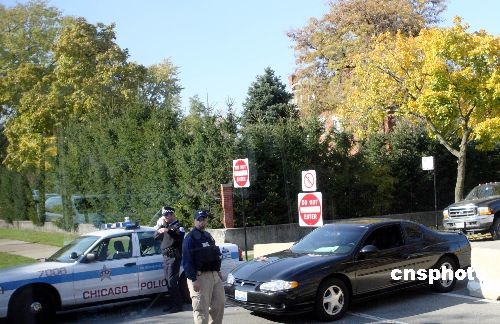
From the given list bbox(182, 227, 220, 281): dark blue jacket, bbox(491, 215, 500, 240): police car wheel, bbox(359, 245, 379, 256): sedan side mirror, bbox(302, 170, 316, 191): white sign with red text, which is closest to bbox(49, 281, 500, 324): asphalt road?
bbox(359, 245, 379, 256): sedan side mirror

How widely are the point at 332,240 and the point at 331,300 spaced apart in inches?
50.4

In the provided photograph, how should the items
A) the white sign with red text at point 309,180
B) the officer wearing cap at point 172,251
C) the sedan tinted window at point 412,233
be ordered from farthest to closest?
the white sign with red text at point 309,180, the sedan tinted window at point 412,233, the officer wearing cap at point 172,251

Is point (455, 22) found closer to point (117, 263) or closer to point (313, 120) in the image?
point (313, 120)

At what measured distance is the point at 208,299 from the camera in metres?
7.34

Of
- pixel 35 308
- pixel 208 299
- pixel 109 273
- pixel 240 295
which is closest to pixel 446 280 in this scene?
pixel 240 295

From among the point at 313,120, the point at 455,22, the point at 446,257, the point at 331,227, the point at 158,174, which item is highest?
the point at 455,22

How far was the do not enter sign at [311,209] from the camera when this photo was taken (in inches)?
492

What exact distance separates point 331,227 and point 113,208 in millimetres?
15223

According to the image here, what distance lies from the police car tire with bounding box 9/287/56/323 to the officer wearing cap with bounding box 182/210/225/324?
3.09 meters

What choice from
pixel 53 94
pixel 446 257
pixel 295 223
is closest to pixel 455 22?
pixel 295 223

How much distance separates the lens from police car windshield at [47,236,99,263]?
32.0ft

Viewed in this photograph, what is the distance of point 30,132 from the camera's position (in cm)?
3653

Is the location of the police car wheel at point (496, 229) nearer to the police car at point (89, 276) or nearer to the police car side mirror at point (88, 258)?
the police car at point (89, 276)

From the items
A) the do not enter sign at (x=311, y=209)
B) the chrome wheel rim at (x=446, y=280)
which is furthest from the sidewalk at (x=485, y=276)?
the do not enter sign at (x=311, y=209)
